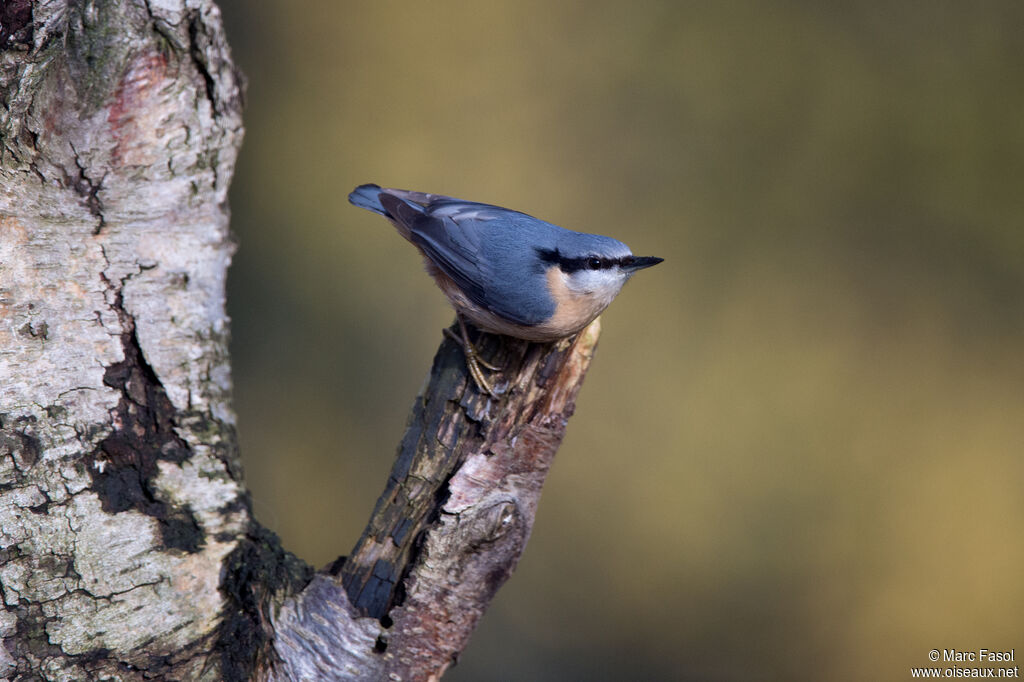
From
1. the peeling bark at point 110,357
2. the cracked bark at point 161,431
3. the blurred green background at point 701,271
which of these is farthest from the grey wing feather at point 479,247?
the blurred green background at point 701,271

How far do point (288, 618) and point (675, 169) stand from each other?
7.77 ft

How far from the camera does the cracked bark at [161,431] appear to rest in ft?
4.35

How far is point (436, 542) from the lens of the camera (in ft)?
4.95

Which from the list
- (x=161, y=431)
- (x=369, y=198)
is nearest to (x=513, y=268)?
(x=369, y=198)

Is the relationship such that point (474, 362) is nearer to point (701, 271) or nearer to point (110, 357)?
point (110, 357)

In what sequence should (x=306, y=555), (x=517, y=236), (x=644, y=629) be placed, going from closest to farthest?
(x=517, y=236)
(x=644, y=629)
(x=306, y=555)

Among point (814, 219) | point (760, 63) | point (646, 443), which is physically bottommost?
point (646, 443)

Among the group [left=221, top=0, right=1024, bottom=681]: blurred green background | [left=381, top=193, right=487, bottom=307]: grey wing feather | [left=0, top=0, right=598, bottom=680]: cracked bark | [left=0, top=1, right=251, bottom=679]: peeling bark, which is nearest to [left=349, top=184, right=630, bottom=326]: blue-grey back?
[left=381, top=193, right=487, bottom=307]: grey wing feather

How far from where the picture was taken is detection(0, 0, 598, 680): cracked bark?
133cm

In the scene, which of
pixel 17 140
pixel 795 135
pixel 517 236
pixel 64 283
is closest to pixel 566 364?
pixel 517 236

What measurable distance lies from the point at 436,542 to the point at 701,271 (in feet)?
6.73

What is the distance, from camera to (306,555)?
372cm

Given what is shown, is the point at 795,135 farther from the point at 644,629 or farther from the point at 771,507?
the point at 644,629

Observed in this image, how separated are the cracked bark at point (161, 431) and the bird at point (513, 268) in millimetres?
84
